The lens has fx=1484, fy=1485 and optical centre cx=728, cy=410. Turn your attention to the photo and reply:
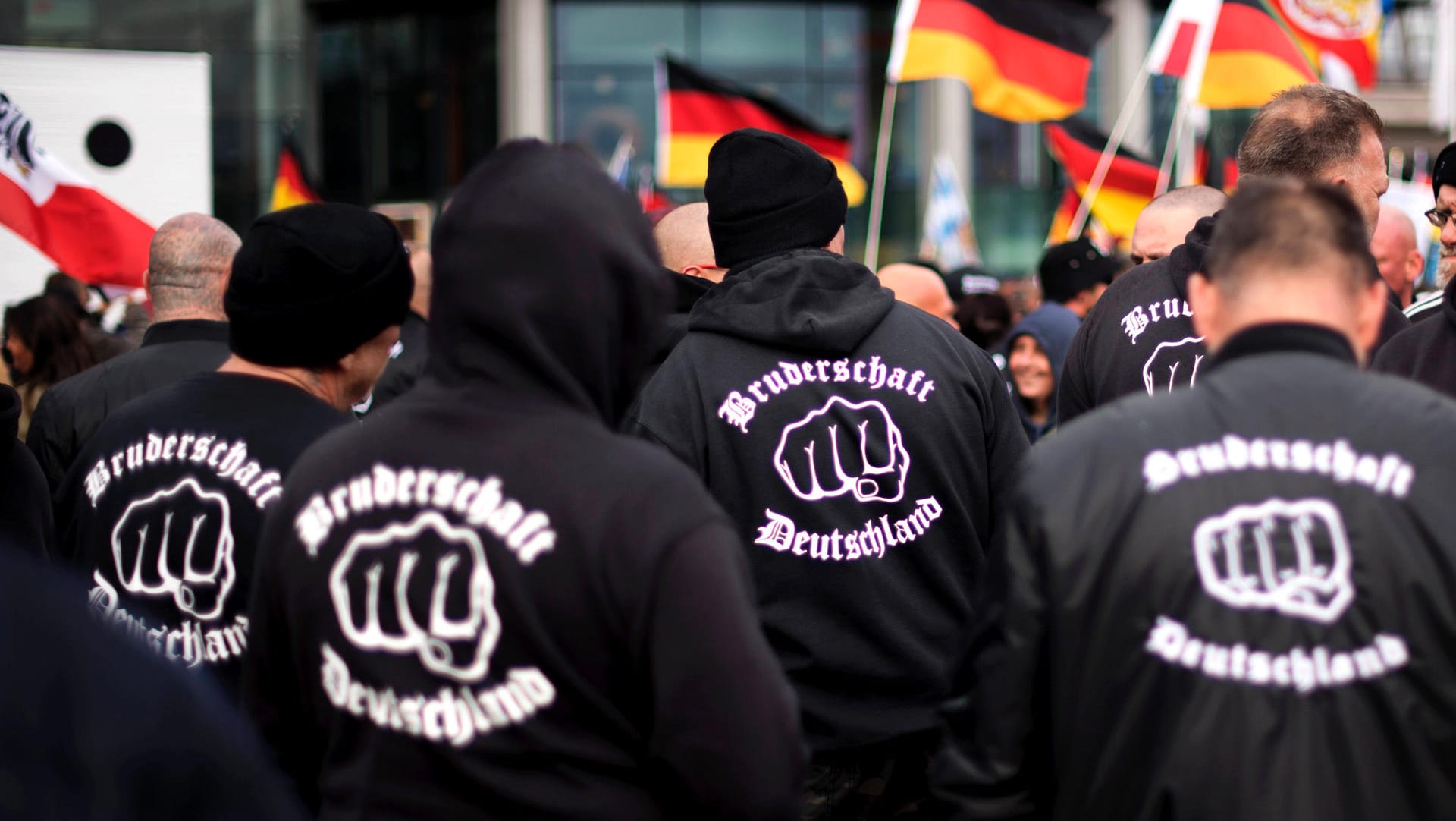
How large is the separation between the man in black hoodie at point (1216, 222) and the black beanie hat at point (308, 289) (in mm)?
2011

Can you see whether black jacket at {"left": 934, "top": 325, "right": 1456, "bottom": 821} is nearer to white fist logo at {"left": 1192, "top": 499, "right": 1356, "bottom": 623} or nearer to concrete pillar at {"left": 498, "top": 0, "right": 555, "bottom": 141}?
white fist logo at {"left": 1192, "top": 499, "right": 1356, "bottom": 623}

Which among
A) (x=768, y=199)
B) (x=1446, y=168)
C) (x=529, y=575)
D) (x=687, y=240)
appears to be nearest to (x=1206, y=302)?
(x=529, y=575)

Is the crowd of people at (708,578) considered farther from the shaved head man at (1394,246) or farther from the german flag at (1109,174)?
the german flag at (1109,174)

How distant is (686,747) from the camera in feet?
6.87

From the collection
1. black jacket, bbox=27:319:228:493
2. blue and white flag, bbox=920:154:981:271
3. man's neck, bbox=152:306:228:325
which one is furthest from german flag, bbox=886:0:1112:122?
black jacket, bbox=27:319:228:493

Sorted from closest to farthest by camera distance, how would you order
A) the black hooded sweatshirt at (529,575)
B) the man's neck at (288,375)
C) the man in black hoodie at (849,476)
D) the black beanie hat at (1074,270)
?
1. the black hooded sweatshirt at (529,575)
2. the man's neck at (288,375)
3. the man in black hoodie at (849,476)
4. the black beanie hat at (1074,270)

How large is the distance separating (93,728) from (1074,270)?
7180 millimetres

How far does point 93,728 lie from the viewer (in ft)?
4.05

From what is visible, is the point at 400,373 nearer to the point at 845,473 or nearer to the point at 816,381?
the point at 816,381

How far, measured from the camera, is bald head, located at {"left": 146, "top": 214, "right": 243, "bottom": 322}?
469 centimetres

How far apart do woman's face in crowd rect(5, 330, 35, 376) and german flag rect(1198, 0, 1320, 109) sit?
6.73m

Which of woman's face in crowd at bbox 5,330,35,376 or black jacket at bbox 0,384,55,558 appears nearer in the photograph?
black jacket at bbox 0,384,55,558

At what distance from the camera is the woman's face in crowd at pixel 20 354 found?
6.67 metres

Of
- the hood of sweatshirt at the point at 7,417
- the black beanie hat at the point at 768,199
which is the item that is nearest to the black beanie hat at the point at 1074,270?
the black beanie hat at the point at 768,199
